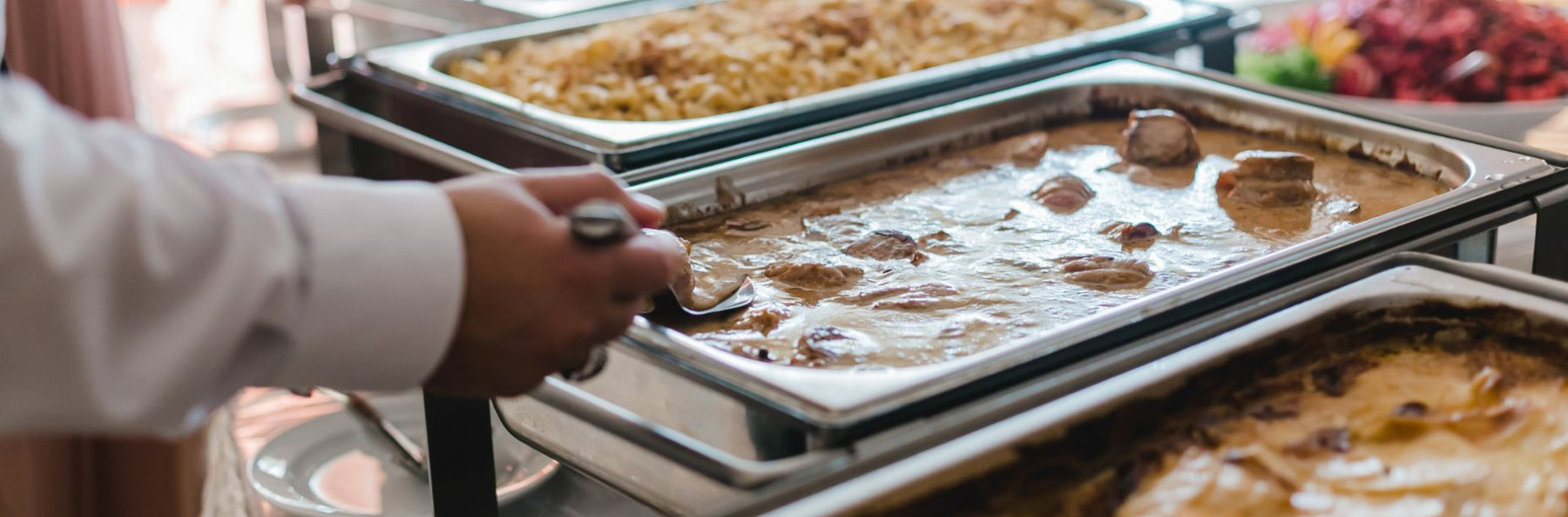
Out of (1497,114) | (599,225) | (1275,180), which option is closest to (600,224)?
(599,225)

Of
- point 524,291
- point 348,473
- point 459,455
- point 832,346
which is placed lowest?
point 348,473

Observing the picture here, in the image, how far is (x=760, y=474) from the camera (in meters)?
0.77

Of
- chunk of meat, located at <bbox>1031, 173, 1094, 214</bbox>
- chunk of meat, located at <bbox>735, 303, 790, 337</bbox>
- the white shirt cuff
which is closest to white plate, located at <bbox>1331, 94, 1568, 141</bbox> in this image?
chunk of meat, located at <bbox>1031, 173, 1094, 214</bbox>

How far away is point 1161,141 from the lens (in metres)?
1.45

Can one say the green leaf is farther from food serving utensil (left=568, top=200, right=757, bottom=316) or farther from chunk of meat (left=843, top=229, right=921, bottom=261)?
food serving utensil (left=568, top=200, right=757, bottom=316)

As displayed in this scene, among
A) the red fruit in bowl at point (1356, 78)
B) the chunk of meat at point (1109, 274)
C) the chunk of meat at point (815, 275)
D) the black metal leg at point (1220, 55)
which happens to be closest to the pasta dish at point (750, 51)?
the black metal leg at point (1220, 55)

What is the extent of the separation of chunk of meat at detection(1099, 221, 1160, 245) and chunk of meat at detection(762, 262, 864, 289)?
0.26 meters

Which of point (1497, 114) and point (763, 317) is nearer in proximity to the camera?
point (763, 317)

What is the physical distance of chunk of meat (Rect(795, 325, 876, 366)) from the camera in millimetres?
988

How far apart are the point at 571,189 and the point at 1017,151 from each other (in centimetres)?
79

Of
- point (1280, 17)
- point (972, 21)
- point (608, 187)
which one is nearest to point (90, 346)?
point (608, 187)

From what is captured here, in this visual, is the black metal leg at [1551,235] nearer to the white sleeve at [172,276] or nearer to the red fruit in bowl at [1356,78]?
the red fruit in bowl at [1356,78]

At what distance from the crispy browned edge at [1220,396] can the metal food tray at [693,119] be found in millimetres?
736

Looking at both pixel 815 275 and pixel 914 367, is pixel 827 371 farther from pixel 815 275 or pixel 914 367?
pixel 815 275
